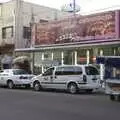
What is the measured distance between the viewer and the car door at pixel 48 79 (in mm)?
25250

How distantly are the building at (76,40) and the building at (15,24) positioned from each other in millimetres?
2797

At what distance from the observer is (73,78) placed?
A: 2386 cm

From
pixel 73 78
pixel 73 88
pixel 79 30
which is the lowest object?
pixel 73 88

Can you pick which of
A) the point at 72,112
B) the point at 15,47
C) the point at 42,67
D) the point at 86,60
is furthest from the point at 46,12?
the point at 72,112

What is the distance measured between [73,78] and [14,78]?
640 cm

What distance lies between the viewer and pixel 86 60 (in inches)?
1259

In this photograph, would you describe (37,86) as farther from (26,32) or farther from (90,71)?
(26,32)

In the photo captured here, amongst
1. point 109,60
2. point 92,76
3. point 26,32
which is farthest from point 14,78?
point 26,32

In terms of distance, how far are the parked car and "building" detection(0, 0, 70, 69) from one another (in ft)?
47.9

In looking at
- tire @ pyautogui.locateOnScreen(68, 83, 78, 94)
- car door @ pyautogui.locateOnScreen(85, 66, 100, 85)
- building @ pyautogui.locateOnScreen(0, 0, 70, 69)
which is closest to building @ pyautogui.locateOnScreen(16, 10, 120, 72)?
building @ pyautogui.locateOnScreen(0, 0, 70, 69)

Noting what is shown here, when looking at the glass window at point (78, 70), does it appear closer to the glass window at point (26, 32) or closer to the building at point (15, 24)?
the building at point (15, 24)

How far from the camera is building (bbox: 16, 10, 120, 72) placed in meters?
29.3

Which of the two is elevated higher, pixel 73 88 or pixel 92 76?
pixel 92 76

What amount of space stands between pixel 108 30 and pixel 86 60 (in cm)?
369
